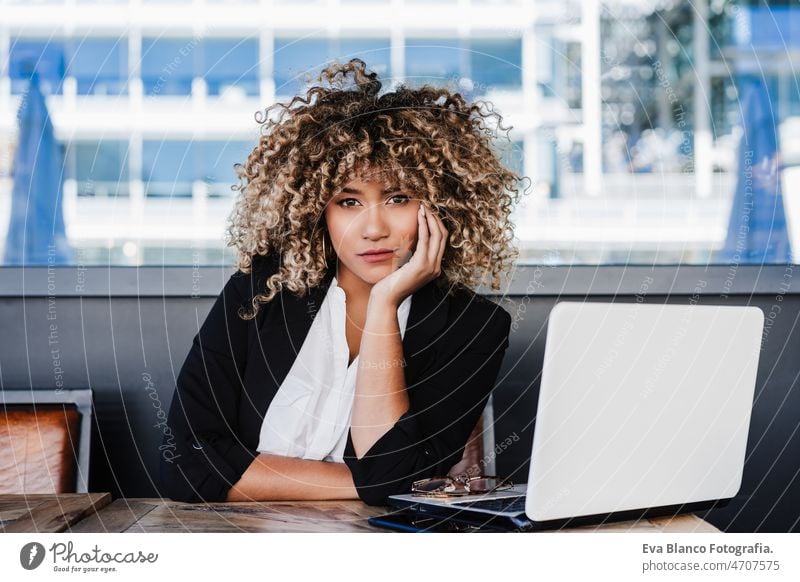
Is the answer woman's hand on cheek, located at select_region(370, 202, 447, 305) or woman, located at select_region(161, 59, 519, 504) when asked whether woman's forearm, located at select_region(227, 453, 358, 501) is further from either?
Result: woman's hand on cheek, located at select_region(370, 202, 447, 305)

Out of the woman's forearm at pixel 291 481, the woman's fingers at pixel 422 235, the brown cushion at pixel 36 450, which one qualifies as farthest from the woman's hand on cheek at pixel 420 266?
the brown cushion at pixel 36 450

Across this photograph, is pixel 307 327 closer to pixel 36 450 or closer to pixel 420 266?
pixel 420 266

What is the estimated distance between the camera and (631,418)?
0.75 metres

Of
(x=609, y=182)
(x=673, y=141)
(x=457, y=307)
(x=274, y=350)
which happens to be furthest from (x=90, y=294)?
(x=673, y=141)

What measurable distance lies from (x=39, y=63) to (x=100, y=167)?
0.56 meters

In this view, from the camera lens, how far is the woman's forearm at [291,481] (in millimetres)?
1022

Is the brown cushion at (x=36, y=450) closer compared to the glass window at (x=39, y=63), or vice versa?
the brown cushion at (x=36, y=450)

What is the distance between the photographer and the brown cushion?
4.26 feet

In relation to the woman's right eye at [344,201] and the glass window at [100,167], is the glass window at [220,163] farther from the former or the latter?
the woman's right eye at [344,201]

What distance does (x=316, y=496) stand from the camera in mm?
1017

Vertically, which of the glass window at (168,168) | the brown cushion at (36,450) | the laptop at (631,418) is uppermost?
the glass window at (168,168)

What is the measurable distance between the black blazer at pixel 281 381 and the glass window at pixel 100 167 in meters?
1.27


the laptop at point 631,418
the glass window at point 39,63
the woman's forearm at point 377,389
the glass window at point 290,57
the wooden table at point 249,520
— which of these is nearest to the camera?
the laptop at point 631,418
